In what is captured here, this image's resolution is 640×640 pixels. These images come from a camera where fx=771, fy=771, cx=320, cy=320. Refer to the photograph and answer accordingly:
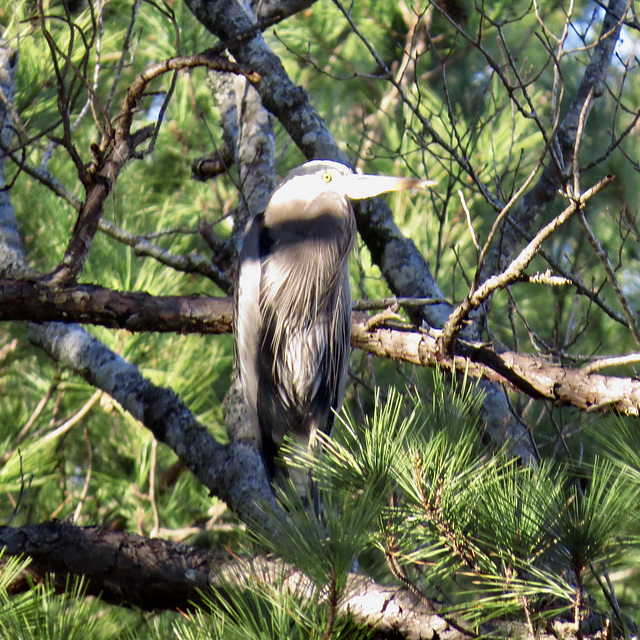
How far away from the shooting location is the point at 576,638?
3.08 feet

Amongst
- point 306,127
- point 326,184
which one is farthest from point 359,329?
point 306,127

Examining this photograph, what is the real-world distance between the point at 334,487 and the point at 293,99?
64.8 inches

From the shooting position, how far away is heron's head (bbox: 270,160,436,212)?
2.23 metres

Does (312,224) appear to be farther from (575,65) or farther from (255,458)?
(575,65)

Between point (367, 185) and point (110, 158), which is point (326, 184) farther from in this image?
point (110, 158)

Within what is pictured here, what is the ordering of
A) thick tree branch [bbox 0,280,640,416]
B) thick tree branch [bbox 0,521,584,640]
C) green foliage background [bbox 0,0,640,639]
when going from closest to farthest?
green foliage background [bbox 0,0,640,639], thick tree branch [bbox 0,280,640,416], thick tree branch [bbox 0,521,584,640]

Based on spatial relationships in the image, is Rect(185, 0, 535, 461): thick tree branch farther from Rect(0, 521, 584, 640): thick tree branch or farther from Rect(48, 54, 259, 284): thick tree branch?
Rect(0, 521, 584, 640): thick tree branch

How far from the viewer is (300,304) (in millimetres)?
2395

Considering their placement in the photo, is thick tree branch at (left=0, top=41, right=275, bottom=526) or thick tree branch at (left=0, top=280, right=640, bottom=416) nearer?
thick tree branch at (left=0, top=280, right=640, bottom=416)

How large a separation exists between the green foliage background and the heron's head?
0.20 meters

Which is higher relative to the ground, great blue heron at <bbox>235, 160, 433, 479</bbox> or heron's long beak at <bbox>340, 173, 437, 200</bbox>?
heron's long beak at <bbox>340, 173, 437, 200</bbox>

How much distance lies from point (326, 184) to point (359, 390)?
1.15 meters

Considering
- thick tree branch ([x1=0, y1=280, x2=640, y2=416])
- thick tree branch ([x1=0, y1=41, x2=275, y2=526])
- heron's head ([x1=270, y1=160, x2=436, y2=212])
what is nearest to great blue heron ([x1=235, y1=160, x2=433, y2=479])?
heron's head ([x1=270, y1=160, x2=436, y2=212])

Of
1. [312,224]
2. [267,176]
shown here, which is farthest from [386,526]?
[267,176]
